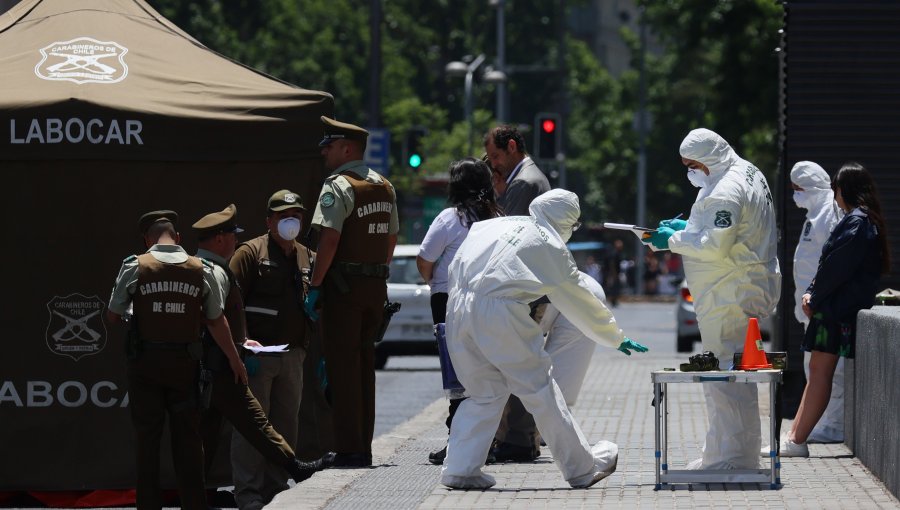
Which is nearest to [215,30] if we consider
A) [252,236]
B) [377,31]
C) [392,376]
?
[377,31]

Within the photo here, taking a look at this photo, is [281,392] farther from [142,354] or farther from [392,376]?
[392,376]

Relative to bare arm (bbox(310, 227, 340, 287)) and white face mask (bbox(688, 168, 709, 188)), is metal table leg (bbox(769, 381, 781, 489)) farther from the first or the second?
bare arm (bbox(310, 227, 340, 287))

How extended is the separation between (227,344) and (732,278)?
269cm

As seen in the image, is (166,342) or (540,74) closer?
(166,342)

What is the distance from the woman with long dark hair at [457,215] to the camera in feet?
34.8

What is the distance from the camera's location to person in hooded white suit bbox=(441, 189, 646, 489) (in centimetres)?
895

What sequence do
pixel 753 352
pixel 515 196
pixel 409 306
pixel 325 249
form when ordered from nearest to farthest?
pixel 753 352 → pixel 325 249 → pixel 515 196 → pixel 409 306

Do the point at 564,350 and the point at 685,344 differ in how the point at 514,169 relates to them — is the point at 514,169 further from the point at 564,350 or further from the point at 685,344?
the point at 685,344

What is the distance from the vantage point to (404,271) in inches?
869

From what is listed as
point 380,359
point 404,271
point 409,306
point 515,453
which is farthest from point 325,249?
point 380,359

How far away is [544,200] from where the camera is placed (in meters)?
9.15

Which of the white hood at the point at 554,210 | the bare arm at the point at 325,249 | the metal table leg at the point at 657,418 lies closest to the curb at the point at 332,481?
the bare arm at the point at 325,249

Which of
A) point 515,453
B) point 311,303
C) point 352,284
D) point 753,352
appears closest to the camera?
point 753,352

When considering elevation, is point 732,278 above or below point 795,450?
above
